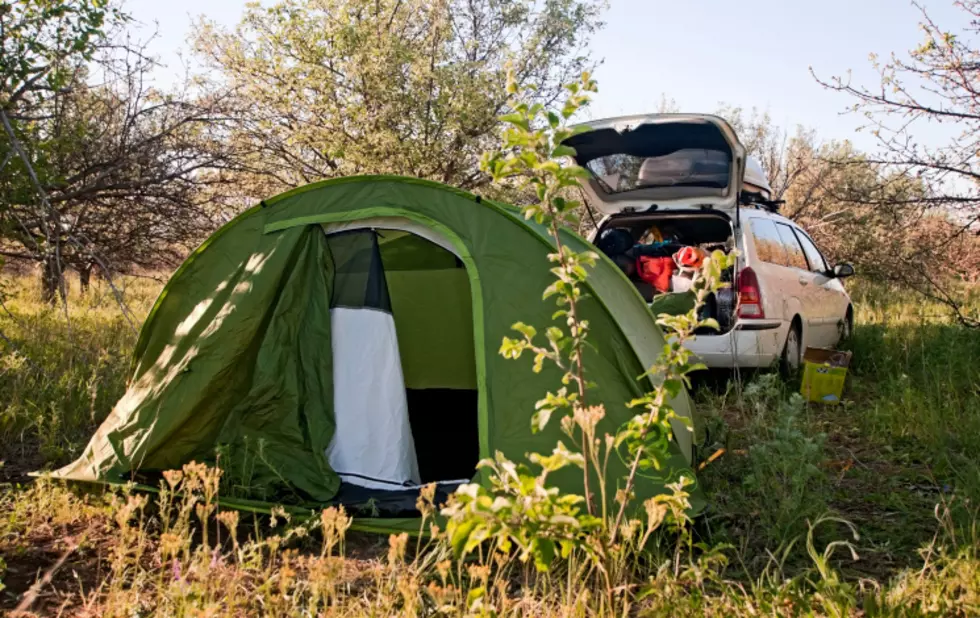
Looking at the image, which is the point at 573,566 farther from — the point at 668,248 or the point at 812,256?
the point at 812,256

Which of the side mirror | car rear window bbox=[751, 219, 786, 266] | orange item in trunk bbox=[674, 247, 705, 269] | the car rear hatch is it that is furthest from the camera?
the side mirror

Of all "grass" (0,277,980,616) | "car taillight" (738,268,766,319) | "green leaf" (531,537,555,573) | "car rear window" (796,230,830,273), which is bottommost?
"grass" (0,277,980,616)

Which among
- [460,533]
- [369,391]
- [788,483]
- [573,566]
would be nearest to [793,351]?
[788,483]

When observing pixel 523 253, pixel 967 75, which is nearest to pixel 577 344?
pixel 523 253

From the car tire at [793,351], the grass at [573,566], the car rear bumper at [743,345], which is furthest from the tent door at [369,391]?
the car tire at [793,351]

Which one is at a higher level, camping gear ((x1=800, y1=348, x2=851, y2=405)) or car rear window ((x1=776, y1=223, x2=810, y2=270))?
car rear window ((x1=776, y1=223, x2=810, y2=270))

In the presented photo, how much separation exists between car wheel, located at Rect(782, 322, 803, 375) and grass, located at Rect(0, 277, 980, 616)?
547 millimetres

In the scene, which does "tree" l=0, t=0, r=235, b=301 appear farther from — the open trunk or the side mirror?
the side mirror

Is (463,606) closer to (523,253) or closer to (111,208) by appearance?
(523,253)

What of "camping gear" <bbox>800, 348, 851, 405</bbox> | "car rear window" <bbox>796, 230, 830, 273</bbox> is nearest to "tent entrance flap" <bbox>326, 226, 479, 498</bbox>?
"camping gear" <bbox>800, 348, 851, 405</bbox>

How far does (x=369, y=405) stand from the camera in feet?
14.6

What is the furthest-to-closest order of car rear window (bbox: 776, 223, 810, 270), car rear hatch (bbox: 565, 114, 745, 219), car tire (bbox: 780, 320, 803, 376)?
1. car rear window (bbox: 776, 223, 810, 270)
2. car tire (bbox: 780, 320, 803, 376)
3. car rear hatch (bbox: 565, 114, 745, 219)

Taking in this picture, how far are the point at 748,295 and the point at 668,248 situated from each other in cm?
87

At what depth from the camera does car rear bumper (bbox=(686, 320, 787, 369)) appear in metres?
6.25
